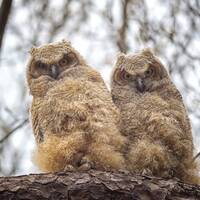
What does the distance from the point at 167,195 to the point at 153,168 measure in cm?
36

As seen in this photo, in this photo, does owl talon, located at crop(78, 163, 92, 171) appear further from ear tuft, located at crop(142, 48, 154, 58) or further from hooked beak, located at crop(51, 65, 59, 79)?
ear tuft, located at crop(142, 48, 154, 58)

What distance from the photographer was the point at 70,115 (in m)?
3.91

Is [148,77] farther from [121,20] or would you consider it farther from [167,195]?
[121,20]

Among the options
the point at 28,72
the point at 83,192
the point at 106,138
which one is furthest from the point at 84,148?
the point at 28,72

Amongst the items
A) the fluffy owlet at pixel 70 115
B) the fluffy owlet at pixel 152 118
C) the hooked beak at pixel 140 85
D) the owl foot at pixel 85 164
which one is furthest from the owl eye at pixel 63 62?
the owl foot at pixel 85 164

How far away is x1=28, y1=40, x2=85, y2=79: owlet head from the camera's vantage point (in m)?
4.43

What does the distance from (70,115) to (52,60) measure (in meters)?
0.68

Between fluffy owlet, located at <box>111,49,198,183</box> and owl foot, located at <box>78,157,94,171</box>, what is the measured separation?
0.27 meters

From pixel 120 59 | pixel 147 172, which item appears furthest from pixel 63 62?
pixel 147 172

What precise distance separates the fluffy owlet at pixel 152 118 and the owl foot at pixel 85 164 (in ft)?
0.90

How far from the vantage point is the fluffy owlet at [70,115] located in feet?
12.3

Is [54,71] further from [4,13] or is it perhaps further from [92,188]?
[92,188]

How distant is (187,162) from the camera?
3902 millimetres

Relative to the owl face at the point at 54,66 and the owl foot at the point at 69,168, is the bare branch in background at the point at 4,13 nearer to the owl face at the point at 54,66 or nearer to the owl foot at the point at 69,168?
the owl face at the point at 54,66
